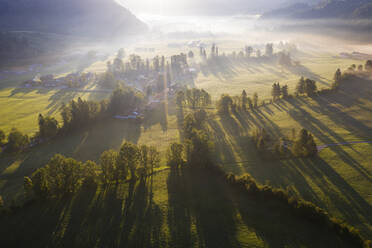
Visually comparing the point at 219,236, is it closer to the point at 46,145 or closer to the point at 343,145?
the point at 343,145

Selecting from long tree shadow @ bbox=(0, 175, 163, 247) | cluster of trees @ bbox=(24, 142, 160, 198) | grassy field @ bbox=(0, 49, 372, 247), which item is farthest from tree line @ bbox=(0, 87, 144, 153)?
long tree shadow @ bbox=(0, 175, 163, 247)

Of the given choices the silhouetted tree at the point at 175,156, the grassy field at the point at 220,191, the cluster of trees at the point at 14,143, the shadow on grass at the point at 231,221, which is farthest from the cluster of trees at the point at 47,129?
the shadow on grass at the point at 231,221

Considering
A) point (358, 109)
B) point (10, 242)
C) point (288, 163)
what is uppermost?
point (358, 109)

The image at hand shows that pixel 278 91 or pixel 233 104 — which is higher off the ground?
pixel 278 91

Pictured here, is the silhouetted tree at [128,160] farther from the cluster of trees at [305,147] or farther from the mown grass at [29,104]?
the mown grass at [29,104]

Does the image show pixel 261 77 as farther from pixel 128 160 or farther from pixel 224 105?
pixel 128 160

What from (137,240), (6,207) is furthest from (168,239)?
(6,207)

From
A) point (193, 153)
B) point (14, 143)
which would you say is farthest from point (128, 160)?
point (14, 143)
